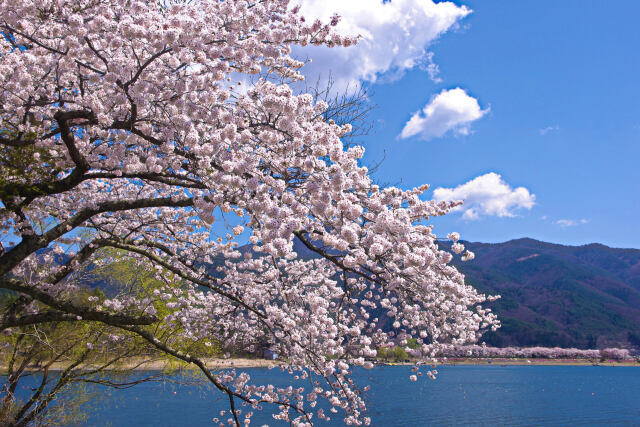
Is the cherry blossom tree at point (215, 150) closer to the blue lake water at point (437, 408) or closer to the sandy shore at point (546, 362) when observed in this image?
the blue lake water at point (437, 408)

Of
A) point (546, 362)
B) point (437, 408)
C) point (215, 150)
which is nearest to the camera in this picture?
point (215, 150)

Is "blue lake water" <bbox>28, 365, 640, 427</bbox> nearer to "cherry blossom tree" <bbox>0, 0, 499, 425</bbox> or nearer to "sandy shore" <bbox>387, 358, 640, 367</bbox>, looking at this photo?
"cherry blossom tree" <bbox>0, 0, 499, 425</bbox>

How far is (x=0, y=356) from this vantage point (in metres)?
15.4

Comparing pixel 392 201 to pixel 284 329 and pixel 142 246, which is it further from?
pixel 142 246

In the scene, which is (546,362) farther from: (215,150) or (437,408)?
(215,150)

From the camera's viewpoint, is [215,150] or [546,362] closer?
[215,150]

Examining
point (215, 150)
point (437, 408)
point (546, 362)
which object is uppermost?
point (215, 150)

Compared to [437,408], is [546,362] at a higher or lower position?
lower

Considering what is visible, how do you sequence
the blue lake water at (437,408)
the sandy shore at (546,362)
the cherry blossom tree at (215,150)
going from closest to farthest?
the cherry blossom tree at (215,150), the blue lake water at (437,408), the sandy shore at (546,362)

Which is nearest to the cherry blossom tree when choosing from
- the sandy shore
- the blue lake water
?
the blue lake water

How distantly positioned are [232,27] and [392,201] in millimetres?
3330

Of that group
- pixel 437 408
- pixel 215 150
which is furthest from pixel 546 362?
pixel 215 150

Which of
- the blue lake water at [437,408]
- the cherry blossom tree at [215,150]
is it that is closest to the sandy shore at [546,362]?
the blue lake water at [437,408]

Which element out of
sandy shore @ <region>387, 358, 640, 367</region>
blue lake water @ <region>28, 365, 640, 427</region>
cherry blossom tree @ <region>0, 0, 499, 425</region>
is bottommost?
sandy shore @ <region>387, 358, 640, 367</region>
